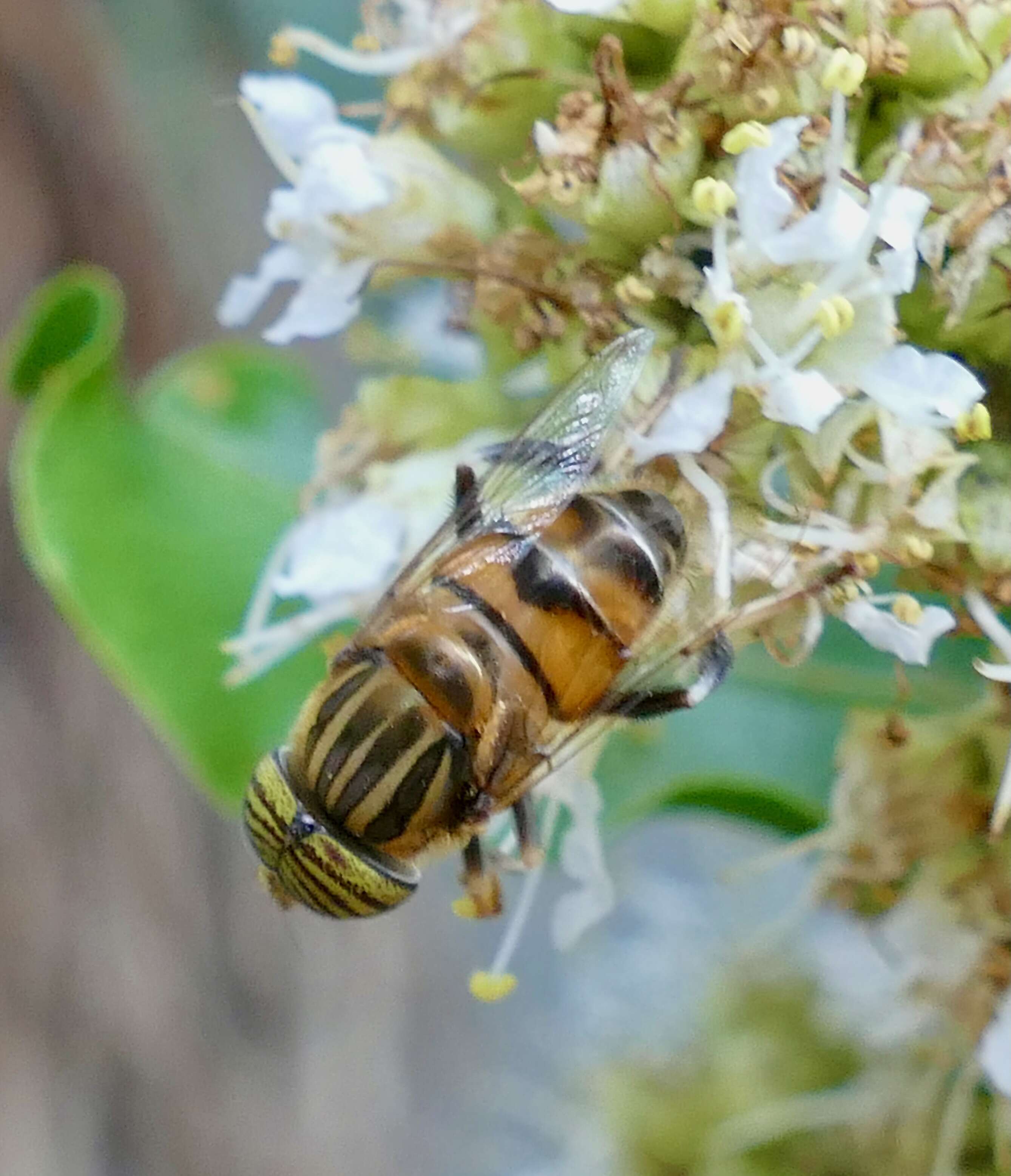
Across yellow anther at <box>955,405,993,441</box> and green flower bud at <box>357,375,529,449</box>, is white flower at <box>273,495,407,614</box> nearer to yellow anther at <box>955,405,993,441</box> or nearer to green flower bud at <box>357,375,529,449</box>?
green flower bud at <box>357,375,529,449</box>

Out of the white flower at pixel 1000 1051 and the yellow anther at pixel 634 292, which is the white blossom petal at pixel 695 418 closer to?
the yellow anther at pixel 634 292

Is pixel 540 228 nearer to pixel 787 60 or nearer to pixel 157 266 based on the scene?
pixel 787 60

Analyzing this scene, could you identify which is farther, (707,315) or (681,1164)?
(681,1164)

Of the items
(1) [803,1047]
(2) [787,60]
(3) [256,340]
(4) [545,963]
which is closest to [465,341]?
(2) [787,60]

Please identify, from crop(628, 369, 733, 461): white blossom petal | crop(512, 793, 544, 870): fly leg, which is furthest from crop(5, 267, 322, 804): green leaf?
crop(628, 369, 733, 461): white blossom petal

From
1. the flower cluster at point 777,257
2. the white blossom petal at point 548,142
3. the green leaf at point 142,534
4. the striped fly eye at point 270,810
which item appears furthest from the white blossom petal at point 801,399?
the green leaf at point 142,534
